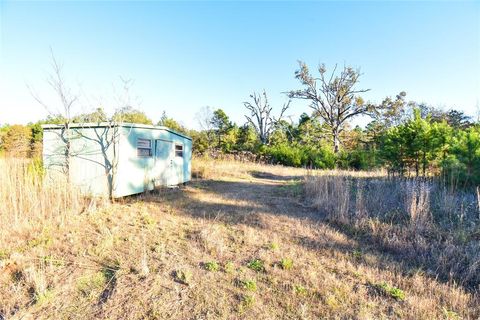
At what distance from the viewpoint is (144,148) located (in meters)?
6.89

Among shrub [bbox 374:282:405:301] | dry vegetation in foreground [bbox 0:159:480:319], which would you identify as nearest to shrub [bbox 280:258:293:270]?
dry vegetation in foreground [bbox 0:159:480:319]

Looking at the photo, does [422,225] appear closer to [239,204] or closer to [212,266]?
[212,266]

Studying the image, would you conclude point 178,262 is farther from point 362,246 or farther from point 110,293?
point 362,246

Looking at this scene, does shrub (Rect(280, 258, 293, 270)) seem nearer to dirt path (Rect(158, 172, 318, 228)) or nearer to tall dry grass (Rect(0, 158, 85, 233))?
dirt path (Rect(158, 172, 318, 228))

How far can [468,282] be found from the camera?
8.77 ft

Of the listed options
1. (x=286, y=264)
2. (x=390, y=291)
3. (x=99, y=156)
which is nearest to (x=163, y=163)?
(x=99, y=156)

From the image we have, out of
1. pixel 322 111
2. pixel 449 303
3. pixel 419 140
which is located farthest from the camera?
pixel 322 111

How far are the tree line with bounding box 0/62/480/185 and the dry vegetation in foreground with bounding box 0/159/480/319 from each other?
2339 millimetres

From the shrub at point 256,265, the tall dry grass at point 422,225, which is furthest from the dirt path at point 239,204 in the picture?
the shrub at point 256,265

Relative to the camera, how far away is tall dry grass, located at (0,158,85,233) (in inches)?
159

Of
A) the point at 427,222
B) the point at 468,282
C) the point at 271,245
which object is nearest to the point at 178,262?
the point at 271,245

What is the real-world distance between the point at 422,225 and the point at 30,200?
6893 mm

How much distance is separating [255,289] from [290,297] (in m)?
0.37

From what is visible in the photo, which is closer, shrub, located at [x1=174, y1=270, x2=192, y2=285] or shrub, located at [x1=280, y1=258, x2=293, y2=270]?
shrub, located at [x1=174, y1=270, x2=192, y2=285]
